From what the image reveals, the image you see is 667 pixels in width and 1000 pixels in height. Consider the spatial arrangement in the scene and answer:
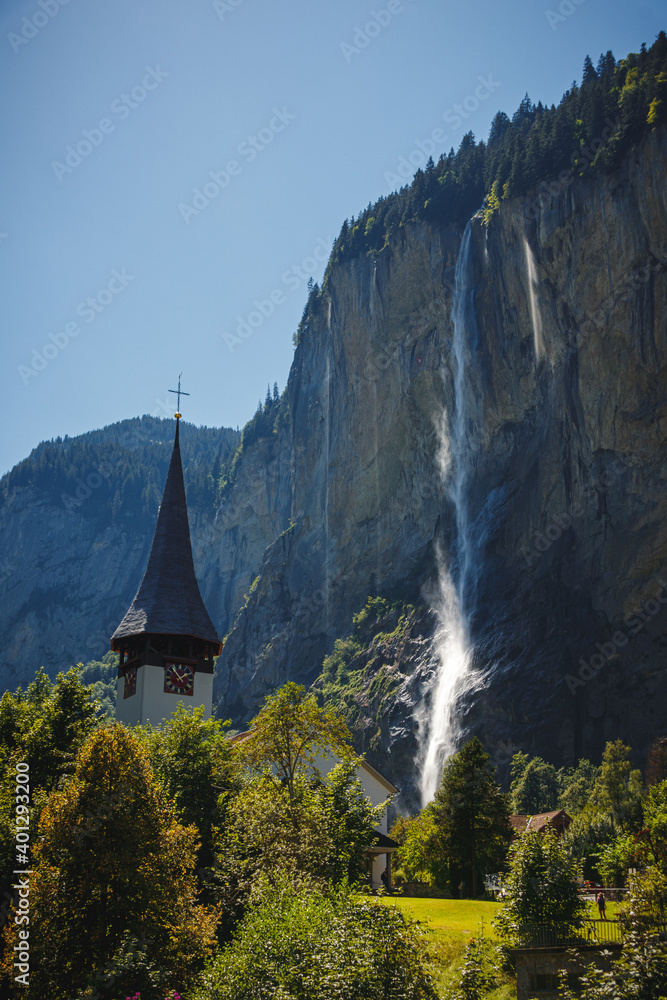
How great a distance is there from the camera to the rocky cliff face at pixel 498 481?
221 feet

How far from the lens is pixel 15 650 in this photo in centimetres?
15662

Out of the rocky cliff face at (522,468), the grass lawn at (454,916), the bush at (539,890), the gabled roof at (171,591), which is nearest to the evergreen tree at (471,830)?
the grass lawn at (454,916)

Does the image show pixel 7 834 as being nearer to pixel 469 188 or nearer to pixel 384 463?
pixel 384 463

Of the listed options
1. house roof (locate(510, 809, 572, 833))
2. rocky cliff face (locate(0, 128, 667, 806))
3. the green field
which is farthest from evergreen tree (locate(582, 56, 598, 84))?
the green field

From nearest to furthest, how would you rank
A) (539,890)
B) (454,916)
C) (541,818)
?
(539,890), (454,916), (541,818)

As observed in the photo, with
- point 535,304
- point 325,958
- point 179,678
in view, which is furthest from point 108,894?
point 535,304

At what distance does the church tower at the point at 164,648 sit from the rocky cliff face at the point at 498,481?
3641 cm

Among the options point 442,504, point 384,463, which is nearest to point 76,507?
point 384,463

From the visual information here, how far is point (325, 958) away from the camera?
1438cm

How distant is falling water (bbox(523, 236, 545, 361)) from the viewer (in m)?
79.7

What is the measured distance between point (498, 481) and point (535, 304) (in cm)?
1520

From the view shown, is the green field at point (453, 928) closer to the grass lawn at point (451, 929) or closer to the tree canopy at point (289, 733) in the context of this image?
the grass lawn at point (451, 929)

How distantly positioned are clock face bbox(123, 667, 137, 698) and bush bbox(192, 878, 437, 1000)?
774 inches

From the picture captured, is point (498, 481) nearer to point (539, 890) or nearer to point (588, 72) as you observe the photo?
point (588, 72)
